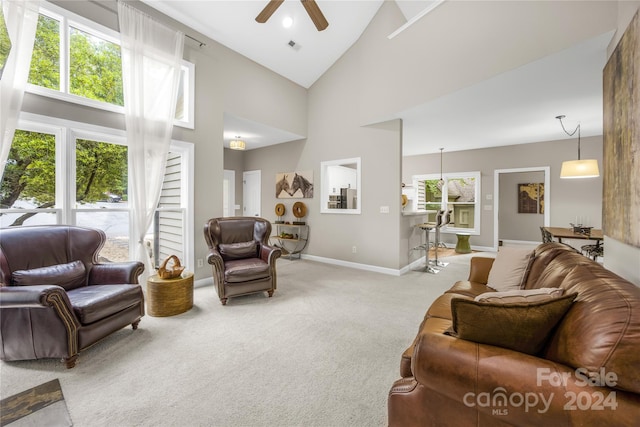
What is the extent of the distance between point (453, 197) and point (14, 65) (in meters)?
9.20

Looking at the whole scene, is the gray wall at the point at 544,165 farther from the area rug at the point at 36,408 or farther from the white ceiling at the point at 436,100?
the area rug at the point at 36,408

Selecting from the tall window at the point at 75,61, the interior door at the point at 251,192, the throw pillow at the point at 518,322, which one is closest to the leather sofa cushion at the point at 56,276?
the tall window at the point at 75,61

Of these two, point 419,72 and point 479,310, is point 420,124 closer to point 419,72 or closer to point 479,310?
point 419,72

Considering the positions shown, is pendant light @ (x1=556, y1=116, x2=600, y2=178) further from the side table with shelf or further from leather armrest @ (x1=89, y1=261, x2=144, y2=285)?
leather armrest @ (x1=89, y1=261, x2=144, y2=285)

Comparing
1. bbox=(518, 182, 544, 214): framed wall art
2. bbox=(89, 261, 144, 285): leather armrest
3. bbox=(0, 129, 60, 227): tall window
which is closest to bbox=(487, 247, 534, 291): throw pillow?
bbox=(89, 261, 144, 285): leather armrest

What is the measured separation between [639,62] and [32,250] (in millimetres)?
4920

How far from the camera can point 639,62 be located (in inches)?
67.7

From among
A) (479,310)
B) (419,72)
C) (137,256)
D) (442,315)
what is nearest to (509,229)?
(419,72)

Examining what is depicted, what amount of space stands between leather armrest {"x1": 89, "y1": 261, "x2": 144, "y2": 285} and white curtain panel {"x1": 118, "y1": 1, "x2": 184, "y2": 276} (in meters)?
0.65

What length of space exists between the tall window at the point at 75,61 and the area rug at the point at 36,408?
8.88 feet

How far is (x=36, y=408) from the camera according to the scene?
62.4 inches

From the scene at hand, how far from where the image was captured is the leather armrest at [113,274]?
8.43 feet

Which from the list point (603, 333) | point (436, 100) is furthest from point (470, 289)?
point (436, 100)

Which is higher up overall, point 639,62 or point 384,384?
point 639,62
